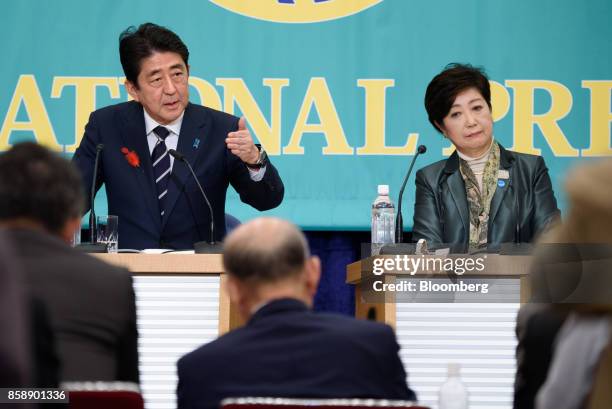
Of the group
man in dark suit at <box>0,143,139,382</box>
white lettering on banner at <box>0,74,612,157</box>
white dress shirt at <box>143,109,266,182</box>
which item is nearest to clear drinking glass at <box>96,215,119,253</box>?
white dress shirt at <box>143,109,266,182</box>

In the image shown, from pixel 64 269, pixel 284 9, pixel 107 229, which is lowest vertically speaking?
pixel 64 269

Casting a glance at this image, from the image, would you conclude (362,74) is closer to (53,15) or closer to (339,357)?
(53,15)

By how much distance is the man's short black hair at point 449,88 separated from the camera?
4.32 m

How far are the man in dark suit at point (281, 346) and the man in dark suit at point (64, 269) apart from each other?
157mm

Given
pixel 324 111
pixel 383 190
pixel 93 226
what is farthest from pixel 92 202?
pixel 324 111

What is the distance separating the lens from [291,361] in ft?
5.73

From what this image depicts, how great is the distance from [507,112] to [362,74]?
2.54ft

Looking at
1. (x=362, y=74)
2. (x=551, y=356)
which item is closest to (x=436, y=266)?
(x=551, y=356)

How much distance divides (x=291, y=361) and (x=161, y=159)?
2445mm

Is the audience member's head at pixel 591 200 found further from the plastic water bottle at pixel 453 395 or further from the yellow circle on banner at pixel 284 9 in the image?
the yellow circle on banner at pixel 284 9

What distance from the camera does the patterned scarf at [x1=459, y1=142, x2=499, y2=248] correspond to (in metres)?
4.13

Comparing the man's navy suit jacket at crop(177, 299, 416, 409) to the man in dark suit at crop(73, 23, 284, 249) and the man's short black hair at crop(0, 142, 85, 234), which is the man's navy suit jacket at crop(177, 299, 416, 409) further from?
the man in dark suit at crop(73, 23, 284, 249)

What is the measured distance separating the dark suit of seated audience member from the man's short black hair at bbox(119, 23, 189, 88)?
3.64 ft

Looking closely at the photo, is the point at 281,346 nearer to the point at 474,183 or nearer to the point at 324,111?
the point at 474,183
